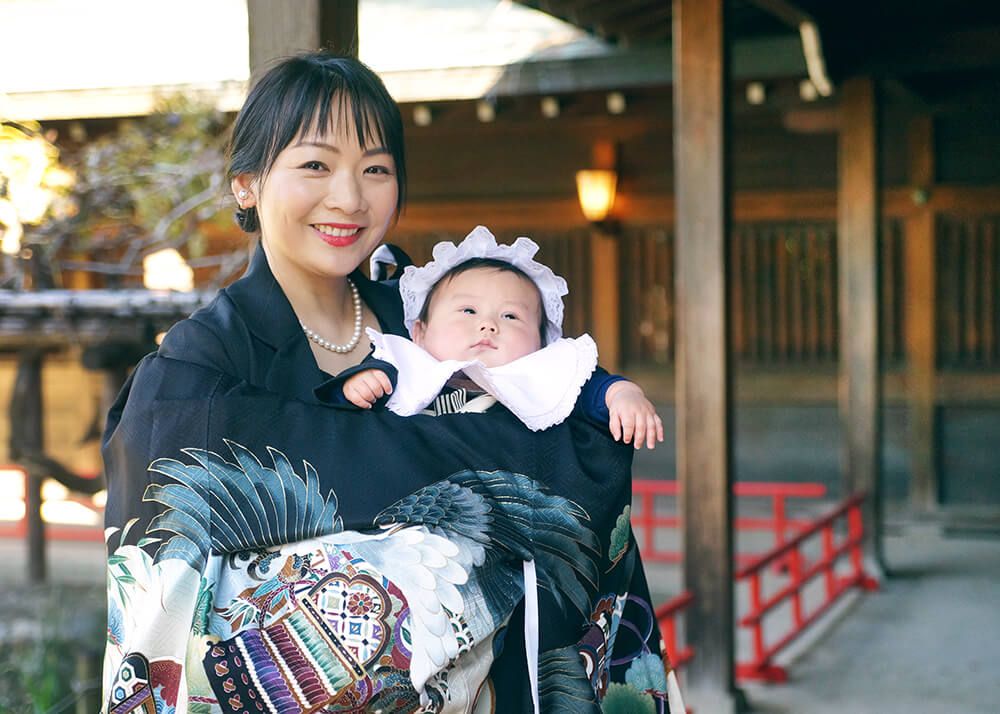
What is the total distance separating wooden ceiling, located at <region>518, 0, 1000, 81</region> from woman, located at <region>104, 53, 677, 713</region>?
5809mm

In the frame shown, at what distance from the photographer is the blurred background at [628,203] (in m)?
6.71

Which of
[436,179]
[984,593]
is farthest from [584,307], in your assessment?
[984,593]

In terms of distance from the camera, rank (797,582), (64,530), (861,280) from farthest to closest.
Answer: (64,530) < (861,280) < (797,582)

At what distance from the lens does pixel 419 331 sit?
1.94m

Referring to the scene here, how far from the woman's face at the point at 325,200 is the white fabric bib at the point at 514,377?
131mm

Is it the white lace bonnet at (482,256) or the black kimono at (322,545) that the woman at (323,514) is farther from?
the white lace bonnet at (482,256)

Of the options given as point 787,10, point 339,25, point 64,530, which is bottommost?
point 64,530

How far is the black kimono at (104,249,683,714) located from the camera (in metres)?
1.50

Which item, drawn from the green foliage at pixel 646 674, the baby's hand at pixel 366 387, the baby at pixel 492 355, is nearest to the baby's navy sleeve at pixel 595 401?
the baby at pixel 492 355

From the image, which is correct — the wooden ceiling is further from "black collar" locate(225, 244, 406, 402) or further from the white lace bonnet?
"black collar" locate(225, 244, 406, 402)

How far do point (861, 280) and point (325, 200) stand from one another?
6.76m

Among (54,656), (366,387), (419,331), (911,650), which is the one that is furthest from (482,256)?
(911,650)

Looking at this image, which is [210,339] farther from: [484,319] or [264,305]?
[484,319]

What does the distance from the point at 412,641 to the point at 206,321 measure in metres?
0.50
